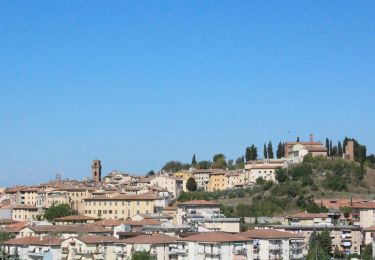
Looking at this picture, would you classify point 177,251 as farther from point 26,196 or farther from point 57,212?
point 26,196

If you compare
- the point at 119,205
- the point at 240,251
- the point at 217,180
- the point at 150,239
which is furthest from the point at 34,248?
the point at 217,180

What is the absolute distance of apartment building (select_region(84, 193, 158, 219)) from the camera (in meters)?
69.9

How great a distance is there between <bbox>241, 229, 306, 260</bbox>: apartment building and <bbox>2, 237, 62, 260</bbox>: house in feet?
37.6

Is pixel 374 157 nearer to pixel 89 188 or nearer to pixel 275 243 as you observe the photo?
pixel 89 188

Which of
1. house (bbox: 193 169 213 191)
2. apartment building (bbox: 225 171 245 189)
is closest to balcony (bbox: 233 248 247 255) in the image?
apartment building (bbox: 225 171 245 189)

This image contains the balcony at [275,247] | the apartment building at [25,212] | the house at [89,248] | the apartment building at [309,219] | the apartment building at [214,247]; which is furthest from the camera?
the apartment building at [25,212]

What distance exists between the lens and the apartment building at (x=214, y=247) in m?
40.4

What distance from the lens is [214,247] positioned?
40406 mm

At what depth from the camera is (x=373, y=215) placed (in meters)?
57.4

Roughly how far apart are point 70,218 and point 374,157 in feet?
132

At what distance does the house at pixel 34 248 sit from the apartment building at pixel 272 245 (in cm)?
1145

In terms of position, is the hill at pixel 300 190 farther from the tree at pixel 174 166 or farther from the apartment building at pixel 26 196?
the tree at pixel 174 166

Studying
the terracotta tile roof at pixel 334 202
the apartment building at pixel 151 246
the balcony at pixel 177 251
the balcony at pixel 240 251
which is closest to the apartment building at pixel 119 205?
the terracotta tile roof at pixel 334 202

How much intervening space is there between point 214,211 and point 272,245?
19982 millimetres
